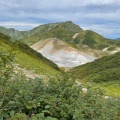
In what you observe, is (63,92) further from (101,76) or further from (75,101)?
(101,76)

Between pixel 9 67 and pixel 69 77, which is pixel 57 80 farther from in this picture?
pixel 9 67

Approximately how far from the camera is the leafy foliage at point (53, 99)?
269 inches

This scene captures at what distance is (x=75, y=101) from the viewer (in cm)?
800

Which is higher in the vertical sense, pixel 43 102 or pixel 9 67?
pixel 9 67

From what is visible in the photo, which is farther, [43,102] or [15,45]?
[43,102]

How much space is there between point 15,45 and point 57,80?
3284 millimetres

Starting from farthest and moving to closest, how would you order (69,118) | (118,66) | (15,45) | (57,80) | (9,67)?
(118,66), (57,80), (69,118), (9,67), (15,45)

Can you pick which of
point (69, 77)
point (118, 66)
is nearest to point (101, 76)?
point (118, 66)

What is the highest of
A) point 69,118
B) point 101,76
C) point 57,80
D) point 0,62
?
point 0,62

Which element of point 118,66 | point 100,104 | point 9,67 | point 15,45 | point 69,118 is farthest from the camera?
point 118,66

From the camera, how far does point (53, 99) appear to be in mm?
7652

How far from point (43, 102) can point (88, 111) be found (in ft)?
3.69

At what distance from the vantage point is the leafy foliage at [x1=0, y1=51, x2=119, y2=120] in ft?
22.4

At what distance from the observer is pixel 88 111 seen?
777 centimetres
